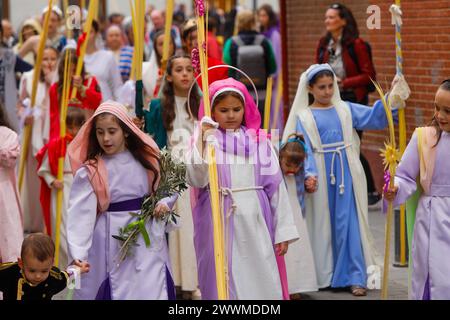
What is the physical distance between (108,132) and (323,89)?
2703 millimetres

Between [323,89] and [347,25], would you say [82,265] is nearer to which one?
[323,89]

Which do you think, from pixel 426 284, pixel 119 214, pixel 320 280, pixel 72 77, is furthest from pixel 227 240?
pixel 72 77

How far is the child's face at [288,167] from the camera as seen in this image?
963 cm

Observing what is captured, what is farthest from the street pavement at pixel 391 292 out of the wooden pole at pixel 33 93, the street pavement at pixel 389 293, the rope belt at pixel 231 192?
the wooden pole at pixel 33 93

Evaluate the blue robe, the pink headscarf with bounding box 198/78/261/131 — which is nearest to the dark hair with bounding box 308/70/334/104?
the blue robe

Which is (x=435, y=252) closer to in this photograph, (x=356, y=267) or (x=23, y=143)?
(x=356, y=267)

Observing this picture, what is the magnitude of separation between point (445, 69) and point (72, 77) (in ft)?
10.8

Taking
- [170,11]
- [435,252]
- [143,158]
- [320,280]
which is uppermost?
[170,11]

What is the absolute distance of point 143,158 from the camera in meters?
7.67

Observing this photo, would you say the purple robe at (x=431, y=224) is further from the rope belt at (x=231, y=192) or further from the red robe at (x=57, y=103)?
the red robe at (x=57, y=103)

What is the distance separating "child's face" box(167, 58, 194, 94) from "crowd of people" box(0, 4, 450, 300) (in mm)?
11

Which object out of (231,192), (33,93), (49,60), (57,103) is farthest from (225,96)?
(49,60)

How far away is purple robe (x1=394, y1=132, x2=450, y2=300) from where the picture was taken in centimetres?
767

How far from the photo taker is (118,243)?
24.9 feet
